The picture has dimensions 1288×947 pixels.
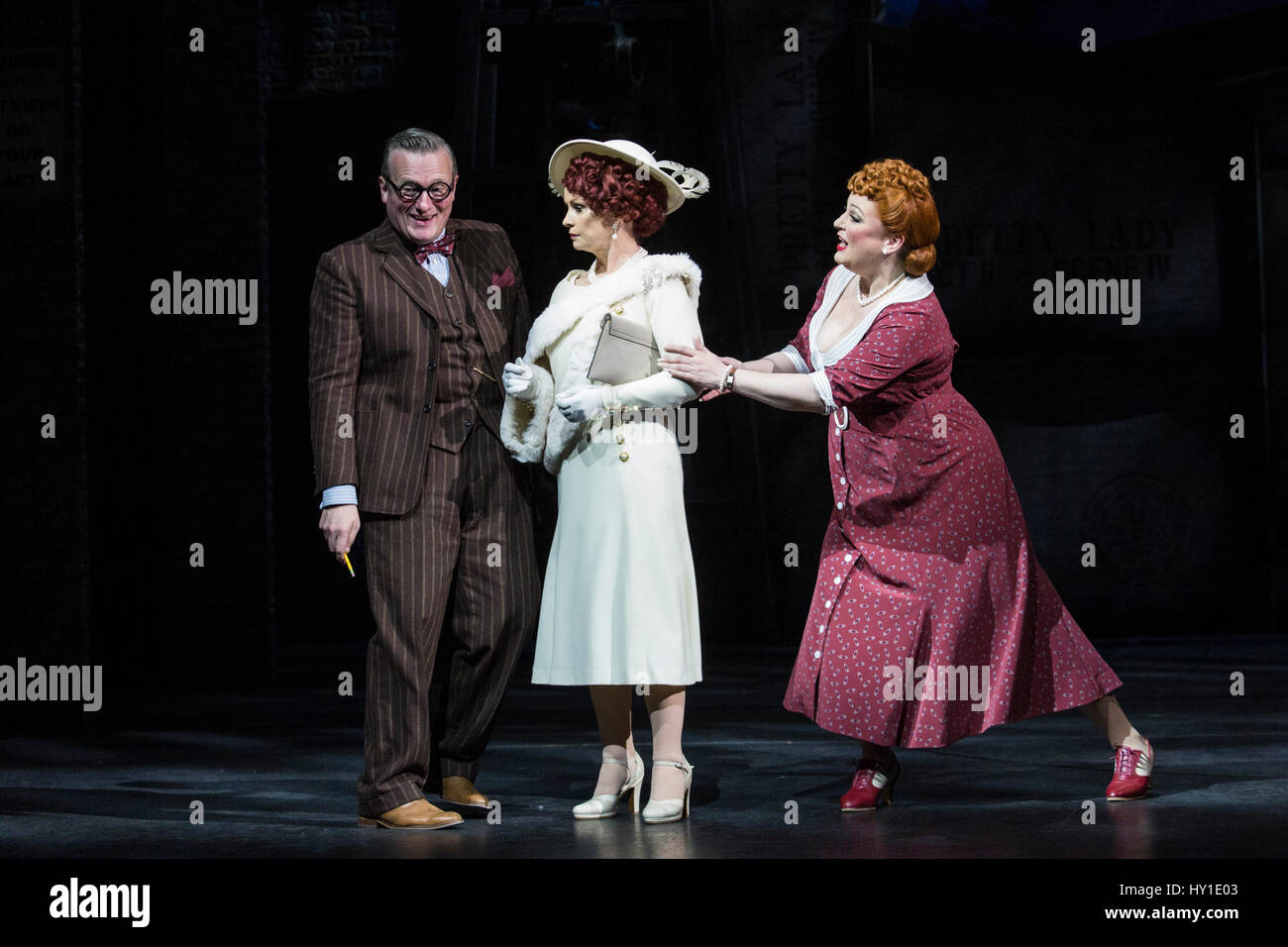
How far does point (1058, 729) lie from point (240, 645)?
4.23 m

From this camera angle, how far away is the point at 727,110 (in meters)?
9.60

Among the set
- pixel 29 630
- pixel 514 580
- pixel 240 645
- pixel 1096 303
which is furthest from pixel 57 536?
pixel 1096 303

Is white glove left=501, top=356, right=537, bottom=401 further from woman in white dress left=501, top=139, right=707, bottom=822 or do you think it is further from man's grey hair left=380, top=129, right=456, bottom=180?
man's grey hair left=380, top=129, right=456, bottom=180

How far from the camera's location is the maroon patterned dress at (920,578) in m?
4.16

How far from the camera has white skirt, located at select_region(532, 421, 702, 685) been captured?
4.19 meters

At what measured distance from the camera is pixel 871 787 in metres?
4.31

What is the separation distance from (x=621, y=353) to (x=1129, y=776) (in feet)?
5.96

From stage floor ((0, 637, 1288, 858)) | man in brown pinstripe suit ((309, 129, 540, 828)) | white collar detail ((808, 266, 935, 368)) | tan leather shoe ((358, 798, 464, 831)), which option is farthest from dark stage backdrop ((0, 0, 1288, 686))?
tan leather shoe ((358, 798, 464, 831))

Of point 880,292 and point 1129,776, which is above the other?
point 880,292

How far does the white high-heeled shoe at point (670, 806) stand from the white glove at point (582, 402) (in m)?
0.95

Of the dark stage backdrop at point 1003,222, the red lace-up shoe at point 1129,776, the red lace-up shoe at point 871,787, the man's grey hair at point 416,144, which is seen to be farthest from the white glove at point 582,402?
the dark stage backdrop at point 1003,222

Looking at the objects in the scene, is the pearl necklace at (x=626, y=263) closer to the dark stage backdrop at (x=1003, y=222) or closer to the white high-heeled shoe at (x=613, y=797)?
the white high-heeled shoe at (x=613, y=797)

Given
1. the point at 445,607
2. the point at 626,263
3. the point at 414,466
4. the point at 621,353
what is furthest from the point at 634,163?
the point at 445,607

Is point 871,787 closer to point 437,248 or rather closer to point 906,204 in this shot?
point 906,204
